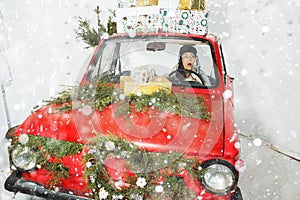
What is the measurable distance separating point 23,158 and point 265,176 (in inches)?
117

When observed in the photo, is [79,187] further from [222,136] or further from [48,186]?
[222,136]

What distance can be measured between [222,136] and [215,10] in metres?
5.67

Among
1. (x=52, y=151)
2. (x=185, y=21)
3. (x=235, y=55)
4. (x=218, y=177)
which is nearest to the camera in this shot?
(x=218, y=177)

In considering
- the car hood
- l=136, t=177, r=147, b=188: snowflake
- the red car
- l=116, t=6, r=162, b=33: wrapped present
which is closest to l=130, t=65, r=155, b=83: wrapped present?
the red car

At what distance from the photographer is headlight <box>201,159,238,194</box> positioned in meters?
1.92

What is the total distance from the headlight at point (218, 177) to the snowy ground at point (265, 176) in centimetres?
164

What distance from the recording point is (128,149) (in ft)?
6.47

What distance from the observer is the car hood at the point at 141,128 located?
200cm

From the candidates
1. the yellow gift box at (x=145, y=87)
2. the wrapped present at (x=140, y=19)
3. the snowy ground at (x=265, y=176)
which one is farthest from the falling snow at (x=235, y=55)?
the yellow gift box at (x=145, y=87)

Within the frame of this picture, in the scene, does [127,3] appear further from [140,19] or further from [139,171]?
[139,171]

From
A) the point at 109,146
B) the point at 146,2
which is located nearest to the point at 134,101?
the point at 109,146

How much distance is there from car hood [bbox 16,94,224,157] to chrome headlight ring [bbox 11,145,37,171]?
13 centimetres

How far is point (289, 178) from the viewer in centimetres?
386

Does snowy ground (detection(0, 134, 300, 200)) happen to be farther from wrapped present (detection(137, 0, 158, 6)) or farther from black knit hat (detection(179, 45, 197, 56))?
wrapped present (detection(137, 0, 158, 6))
